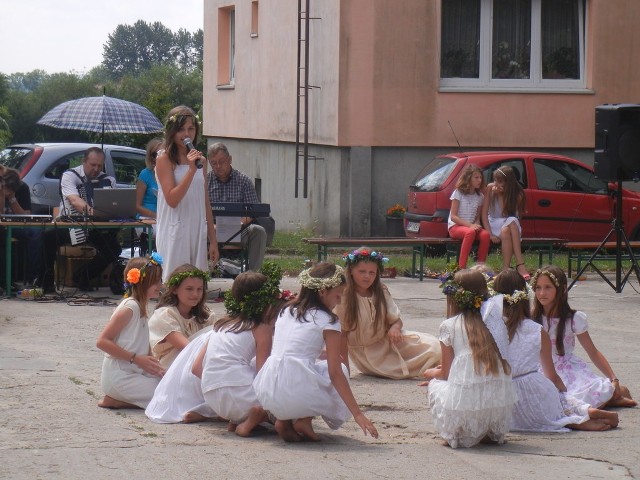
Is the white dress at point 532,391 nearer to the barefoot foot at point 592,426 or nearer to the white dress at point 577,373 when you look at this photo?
the barefoot foot at point 592,426

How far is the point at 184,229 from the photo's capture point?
1051 cm

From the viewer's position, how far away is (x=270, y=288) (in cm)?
768

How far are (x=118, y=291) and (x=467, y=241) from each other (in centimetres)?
443

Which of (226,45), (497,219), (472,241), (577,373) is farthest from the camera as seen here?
(226,45)

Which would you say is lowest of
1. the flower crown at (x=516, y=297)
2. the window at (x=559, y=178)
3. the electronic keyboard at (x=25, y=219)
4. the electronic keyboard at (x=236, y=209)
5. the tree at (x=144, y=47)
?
the flower crown at (x=516, y=297)

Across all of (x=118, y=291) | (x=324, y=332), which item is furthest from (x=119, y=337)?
(x=118, y=291)

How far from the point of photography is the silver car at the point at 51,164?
1973 centimetres

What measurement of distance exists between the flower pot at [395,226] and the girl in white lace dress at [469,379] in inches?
526

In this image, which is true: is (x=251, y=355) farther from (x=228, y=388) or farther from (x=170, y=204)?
(x=170, y=204)

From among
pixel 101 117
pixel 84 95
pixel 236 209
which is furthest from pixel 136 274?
pixel 84 95

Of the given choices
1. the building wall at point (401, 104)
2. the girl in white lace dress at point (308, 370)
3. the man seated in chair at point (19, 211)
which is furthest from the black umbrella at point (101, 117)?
the girl in white lace dress at point (308, 370)

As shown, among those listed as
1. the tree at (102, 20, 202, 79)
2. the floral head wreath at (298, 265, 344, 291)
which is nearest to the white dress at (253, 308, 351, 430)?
the floral head wreath at (298, 265, 344, 291)

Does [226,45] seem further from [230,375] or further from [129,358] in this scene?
[230,375]

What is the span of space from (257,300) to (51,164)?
42.9 ft
